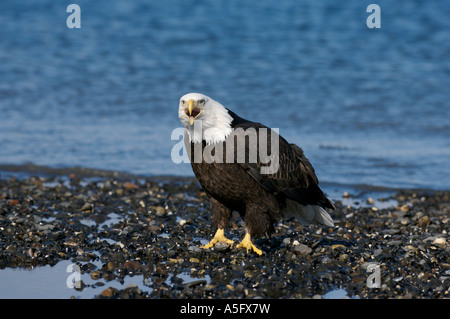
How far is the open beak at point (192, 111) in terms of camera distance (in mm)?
5102

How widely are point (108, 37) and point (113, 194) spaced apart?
8615 millimetres

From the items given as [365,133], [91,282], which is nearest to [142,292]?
[91,282]

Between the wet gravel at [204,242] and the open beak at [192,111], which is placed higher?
the open beak at [192,111]

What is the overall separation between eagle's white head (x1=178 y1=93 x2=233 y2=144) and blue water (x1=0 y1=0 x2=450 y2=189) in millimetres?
3451

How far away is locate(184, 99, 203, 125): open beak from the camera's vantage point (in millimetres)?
5102

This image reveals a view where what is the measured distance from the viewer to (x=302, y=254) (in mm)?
5324

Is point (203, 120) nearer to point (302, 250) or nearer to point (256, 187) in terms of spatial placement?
point (256, 187)

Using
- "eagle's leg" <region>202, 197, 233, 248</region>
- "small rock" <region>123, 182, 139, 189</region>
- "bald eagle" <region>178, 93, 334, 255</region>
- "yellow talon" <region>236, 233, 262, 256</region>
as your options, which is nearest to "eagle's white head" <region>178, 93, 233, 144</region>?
"bald eagle" <region>178, 93, 334, 255</region>

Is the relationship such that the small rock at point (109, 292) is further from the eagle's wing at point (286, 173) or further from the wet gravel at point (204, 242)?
the eagle's wing at point (286, 173)

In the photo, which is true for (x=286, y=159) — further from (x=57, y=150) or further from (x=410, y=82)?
(x=410, y=82)

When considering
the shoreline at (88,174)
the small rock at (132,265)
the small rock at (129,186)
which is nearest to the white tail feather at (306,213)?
the small rock at (132,265)

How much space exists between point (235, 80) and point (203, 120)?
7.51m

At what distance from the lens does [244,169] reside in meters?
5.34
